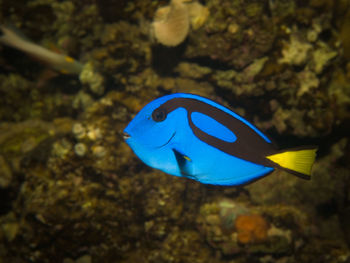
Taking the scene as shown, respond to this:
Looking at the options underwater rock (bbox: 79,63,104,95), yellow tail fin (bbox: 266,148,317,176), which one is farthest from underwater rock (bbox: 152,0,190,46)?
yellow tail fin (bbox: 266,148,317,176)

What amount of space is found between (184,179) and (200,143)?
229 cm

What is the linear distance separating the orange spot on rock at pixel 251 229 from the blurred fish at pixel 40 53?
4.06 metres

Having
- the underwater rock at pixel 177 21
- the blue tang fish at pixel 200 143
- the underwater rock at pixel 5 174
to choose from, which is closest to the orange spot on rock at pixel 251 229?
the blue tang fish at pixel 200 143

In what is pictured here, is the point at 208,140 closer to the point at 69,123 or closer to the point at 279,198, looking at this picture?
the point at 279,198

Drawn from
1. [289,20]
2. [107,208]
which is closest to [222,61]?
[289,20]

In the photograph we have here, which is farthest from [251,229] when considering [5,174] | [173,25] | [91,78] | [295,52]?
[5,174]

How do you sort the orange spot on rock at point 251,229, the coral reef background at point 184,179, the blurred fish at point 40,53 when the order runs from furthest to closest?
the blurred fish at point 40,53, the orange spot on rock at point 251,229, the coral reef background at point 184,179

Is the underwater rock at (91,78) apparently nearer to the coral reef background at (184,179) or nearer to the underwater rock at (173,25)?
the coral reef background at (184,179)

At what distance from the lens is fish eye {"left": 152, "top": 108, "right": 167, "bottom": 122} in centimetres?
134

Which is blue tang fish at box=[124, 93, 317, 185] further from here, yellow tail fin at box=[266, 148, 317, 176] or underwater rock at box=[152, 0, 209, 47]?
underwater rock at box=[152, 0, 209, 47]

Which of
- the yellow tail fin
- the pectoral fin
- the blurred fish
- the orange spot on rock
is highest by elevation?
the yellow tail fin

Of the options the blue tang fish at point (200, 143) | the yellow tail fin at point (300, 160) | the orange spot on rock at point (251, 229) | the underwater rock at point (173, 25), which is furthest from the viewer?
the underwater rock at point (173, 25)

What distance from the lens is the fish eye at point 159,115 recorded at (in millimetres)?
1340

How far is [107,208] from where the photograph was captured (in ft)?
10.1
